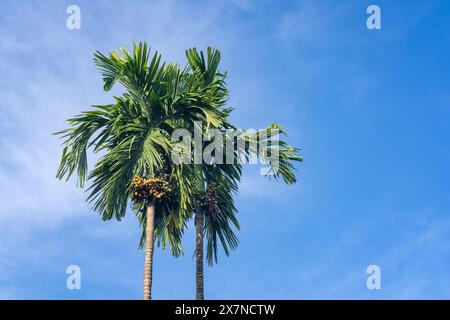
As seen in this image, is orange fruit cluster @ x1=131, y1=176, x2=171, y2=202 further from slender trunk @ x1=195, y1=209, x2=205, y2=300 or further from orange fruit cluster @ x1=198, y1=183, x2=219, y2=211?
slender trunk @ x1=195, y1=209, x2=205, y2=300

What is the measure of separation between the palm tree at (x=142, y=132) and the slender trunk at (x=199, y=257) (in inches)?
25.6

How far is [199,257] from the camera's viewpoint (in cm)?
2584

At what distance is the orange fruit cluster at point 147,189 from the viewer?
24703mm

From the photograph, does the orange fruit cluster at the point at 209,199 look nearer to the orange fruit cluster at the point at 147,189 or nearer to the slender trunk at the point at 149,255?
the orange fruit cluster at the point at 147,189

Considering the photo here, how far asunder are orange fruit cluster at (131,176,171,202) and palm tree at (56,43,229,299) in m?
0.27

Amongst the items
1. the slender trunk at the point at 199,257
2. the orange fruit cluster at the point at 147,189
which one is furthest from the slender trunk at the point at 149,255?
the slender trunk at the point at 199,257

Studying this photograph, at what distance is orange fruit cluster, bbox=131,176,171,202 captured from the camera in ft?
81.0

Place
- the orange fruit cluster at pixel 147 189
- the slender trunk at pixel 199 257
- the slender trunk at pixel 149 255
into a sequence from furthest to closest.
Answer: the slender trunk at pixel 199 257 < the orange fruit cluster at pixel 147 189 < the slender trunk at pixel 149 255
